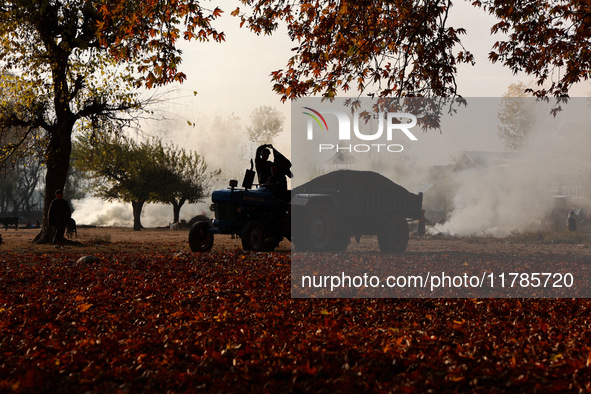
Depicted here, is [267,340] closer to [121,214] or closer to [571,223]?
[571,223]

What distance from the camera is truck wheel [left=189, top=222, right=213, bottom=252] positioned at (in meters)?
17.4

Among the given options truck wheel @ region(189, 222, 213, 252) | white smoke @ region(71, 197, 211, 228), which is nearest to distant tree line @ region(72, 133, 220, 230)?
white smoke @ region(71, 197, 211, 228)

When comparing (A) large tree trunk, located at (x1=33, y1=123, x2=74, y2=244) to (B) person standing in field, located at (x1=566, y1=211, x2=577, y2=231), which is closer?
(A) large tree trunk, located at (x1=33, y1=123, x2=74, y2=244)

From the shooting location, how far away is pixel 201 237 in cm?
1758

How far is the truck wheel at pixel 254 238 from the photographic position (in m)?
16.5

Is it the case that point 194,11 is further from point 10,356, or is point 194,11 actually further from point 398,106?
point 10,356

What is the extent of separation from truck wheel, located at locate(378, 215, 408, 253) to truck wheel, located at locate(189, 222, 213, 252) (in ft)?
18.6

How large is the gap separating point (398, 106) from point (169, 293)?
23.3ft

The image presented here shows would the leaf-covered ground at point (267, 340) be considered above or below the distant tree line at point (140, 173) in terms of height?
below

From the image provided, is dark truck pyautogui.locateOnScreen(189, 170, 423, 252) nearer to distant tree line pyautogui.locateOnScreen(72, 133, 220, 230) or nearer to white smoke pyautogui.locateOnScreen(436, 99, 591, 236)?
white smoke pyautogui.locateOnScreen(436, 99, 591, 236)

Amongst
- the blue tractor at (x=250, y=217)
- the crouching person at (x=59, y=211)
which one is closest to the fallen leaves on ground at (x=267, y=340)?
the blue tractor at (x=250, y=217)

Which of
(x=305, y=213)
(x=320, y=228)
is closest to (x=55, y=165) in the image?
(x=305, y=213)

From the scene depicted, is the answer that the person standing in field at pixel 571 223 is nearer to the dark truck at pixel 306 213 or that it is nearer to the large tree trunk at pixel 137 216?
the dark truck at pixel 306 213

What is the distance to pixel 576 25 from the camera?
49.9 feet
